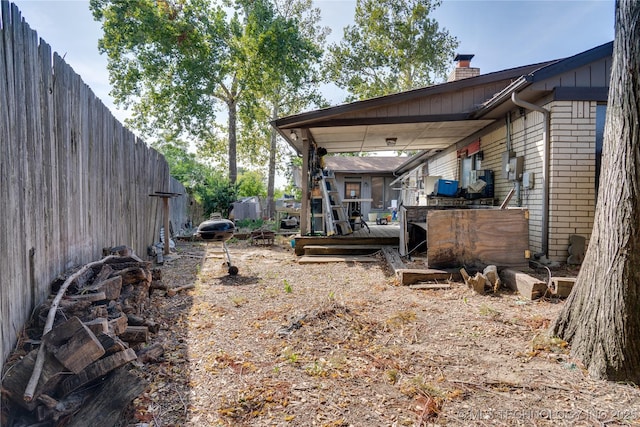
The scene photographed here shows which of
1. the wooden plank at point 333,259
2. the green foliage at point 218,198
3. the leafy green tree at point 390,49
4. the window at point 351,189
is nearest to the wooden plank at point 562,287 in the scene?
the wooden plank at point 333,259

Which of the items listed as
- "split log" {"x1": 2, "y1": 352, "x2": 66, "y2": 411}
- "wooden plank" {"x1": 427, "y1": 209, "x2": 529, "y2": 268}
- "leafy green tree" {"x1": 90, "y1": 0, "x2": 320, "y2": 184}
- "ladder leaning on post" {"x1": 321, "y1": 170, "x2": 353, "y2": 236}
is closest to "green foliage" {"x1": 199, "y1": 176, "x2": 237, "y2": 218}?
"leafy green tree" {"x1": 90, "y1": 0, "x2": 320, "y2": 184}

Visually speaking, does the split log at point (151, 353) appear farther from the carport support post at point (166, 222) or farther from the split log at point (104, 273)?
the carport support post at point (166, 222)

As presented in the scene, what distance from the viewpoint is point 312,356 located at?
107 inches

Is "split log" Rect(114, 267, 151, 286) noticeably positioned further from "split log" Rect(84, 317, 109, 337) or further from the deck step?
the deck step

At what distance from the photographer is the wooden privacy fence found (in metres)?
2.11

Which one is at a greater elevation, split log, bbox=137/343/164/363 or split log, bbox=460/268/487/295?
split log, bbox=460/268/487/295

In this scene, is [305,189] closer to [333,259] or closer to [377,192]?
[333,259]

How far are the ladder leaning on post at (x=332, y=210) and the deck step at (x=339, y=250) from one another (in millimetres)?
531

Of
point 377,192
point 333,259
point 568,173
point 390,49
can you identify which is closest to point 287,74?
point 390,49

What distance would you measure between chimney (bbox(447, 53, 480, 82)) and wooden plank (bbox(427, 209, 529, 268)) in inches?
227

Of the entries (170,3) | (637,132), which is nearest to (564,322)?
(637,132)

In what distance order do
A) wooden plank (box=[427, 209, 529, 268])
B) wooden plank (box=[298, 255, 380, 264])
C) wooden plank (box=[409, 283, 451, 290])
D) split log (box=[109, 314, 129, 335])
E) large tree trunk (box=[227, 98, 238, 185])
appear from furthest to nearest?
large tree trunk (box=[227, 98, 238, 185]) → wooden plank (box=[298, 255, 380, 264]) → wooden plank (box=[427, 209, 529, 268]) → wooden plank (box=[409, 283, 451, 290]) → split log (box=[109, 314, 129, 335])

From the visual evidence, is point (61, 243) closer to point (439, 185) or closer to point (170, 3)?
point (439, 185)

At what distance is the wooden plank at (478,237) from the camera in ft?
15.7
